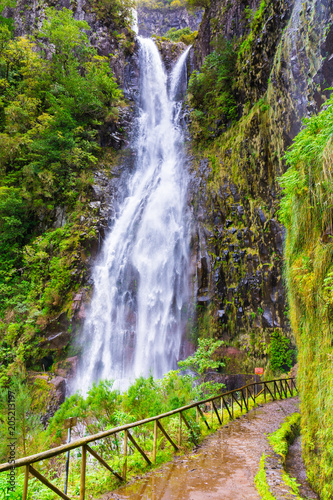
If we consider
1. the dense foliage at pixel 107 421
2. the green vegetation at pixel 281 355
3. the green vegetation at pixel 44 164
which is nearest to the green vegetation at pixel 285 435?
the dense foliage at pixel 107 421

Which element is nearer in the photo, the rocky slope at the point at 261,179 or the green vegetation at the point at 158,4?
the rocky slope at the point at 261,179

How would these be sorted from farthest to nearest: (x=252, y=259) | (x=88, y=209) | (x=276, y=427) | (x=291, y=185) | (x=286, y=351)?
1. (x=88, y=209)
2. (x=252, y=259)
3. (x=286, y=351)
4. (x=276, y=427)
5. (x=291, y=185)

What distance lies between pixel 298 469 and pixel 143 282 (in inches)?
480

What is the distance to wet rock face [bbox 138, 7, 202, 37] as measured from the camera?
4362cm

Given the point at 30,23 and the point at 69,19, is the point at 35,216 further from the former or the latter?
the point at 30,23

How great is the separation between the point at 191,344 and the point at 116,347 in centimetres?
384

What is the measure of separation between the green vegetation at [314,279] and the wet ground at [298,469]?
0.59 ft

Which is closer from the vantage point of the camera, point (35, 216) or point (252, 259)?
point (252, 259)

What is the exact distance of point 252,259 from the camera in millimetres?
14336

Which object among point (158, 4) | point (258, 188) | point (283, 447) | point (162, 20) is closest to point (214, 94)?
point (258, 188)

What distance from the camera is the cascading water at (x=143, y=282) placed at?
14.9 metres

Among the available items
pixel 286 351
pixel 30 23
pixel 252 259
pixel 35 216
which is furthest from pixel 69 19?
pixel 286 351

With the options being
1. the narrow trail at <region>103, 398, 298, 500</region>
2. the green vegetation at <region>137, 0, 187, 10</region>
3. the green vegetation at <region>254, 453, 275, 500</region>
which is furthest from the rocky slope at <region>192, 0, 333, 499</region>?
the green vegetation at <region>137, 0, 187, 10</region>

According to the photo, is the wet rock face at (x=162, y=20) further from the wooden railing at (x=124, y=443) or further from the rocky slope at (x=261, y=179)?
the wooden railing at (x=124, y=443)
